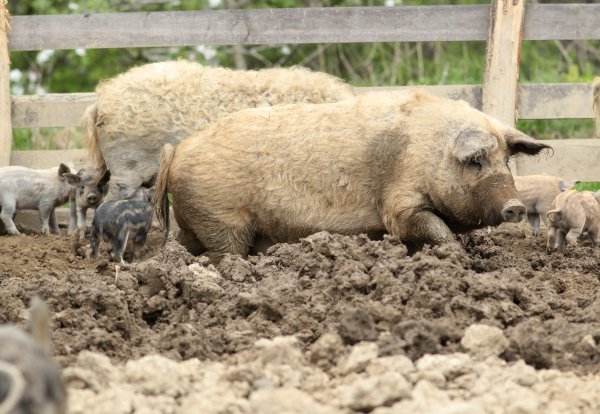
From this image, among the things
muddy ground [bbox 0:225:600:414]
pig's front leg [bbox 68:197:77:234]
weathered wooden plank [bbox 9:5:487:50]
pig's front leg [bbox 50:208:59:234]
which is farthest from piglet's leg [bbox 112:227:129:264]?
weathered wooden plank [bbox 9:5:487:50]

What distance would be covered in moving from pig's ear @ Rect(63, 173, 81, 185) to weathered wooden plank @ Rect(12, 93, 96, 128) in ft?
2.24

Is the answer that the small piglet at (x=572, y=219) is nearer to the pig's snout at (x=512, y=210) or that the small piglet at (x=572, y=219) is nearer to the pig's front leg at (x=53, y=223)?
the pig's snout at (x=512, y=210)

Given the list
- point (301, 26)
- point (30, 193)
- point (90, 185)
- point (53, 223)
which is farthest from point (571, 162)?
point (30, 193)

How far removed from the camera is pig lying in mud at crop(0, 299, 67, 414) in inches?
96.2

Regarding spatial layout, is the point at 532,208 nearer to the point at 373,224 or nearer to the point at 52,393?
the point at 373,224

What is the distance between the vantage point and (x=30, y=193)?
27.6 feet

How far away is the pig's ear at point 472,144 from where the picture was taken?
5676 mm

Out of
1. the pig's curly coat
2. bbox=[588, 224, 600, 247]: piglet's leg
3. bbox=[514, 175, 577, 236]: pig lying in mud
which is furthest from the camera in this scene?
the pig's curly coat

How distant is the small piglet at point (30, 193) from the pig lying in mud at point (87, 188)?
20cm

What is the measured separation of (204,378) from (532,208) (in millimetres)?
4290

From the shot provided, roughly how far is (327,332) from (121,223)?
2.98 metres

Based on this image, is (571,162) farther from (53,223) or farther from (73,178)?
(53,223)

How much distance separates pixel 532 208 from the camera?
734 cm

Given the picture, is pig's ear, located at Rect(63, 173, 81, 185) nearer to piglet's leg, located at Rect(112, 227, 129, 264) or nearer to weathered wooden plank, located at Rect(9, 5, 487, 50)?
weathered wooden plank, located at Rect(9, 5, 487, 50)
